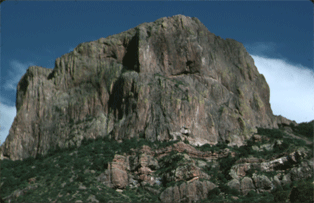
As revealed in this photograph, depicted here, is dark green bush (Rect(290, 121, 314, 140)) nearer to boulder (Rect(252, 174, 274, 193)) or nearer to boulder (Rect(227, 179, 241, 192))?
boulder (Rect(252, 174, 274, 193))

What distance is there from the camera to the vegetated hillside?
6756 centimetres

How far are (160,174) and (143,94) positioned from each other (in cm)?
2440

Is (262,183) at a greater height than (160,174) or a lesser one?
lesser

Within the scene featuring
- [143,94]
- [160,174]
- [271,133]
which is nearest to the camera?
[160,174]

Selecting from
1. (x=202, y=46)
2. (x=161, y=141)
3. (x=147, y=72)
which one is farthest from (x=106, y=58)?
(x=161, y=141)

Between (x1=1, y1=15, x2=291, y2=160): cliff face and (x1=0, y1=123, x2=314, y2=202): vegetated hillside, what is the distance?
7400 millimetres

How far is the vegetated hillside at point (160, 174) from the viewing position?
67.6 m

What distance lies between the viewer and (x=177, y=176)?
7125 centimetres

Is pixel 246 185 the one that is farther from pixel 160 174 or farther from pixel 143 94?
pixel 143 94

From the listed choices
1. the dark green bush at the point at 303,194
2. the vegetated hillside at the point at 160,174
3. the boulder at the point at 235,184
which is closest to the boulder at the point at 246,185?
the vegetated hillside at the point at 160,174

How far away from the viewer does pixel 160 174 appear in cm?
7494

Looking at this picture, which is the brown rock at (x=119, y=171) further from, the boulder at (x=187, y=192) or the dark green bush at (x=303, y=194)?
the dark green bush at (x=303, y=194)

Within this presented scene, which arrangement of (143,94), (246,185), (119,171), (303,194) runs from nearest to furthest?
1. (303,194)
2. (246,185)
3. (119,171)
4. (143,94)

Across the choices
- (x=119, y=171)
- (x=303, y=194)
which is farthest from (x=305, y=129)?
(x=119, y=171)
